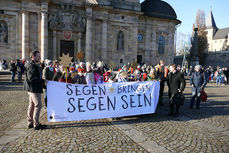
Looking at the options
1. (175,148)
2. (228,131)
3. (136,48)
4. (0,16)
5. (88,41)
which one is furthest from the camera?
(136,48)

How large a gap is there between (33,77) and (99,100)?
2.17 m

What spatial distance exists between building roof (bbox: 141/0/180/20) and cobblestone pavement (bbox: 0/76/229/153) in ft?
87.3

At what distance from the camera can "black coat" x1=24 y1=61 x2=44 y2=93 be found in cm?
455

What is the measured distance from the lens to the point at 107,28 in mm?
25938

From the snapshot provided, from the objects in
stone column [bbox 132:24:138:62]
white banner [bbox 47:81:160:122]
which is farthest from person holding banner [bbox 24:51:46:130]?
stone column [bbox 132:24:138:62]

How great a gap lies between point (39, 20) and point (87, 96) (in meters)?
20.7

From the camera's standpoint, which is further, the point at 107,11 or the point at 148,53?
the point at 148,53

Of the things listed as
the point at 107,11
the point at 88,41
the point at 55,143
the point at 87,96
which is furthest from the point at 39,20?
the point at 55,143

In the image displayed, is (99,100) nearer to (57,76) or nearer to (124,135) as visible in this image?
(124,135)

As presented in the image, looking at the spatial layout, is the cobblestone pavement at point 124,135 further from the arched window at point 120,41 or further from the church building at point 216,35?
the church building at point 216,35

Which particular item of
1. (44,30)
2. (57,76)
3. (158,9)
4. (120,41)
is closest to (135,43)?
(120,41)

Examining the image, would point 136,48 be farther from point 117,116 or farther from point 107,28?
point 117,116

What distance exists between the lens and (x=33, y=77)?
455 cm

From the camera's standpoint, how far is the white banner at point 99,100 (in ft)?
16.8
